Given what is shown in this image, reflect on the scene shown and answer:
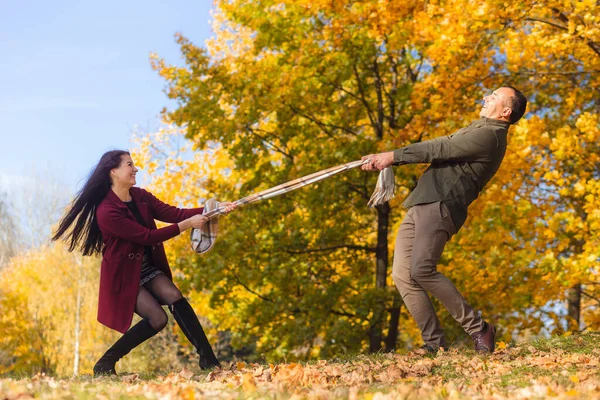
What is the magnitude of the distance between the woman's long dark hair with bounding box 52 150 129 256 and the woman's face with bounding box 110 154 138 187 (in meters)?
0.04

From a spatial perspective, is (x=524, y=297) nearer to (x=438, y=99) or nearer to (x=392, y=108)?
(x=438, y=99)

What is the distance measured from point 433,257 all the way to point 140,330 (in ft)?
8.44

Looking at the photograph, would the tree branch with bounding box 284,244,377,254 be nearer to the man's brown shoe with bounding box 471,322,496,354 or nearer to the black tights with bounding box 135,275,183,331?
the black tights with bounding box 135,275,183,331

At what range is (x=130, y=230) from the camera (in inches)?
225

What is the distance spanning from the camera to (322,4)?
11.2 metres

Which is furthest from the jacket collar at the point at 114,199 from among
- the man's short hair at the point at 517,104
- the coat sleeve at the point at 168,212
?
the man's short hair at the point at 517,104

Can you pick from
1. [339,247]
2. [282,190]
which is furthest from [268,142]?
[282,190]

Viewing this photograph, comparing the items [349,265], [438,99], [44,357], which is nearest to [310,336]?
[349,265]

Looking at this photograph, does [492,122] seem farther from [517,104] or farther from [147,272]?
[147,272]

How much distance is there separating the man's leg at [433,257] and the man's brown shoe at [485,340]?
52mm

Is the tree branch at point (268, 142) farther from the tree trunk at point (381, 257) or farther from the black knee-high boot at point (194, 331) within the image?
the black knee-high boot at point (194, 331)

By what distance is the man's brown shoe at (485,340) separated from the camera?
559 centimetres

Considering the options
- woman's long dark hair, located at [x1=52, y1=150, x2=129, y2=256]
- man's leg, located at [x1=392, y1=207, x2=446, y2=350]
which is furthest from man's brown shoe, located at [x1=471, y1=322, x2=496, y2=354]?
woman's long dark hair, located at [x1=52, y1=150, x2=129, y2=256]

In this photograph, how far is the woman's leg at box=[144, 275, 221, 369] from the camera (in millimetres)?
5969
